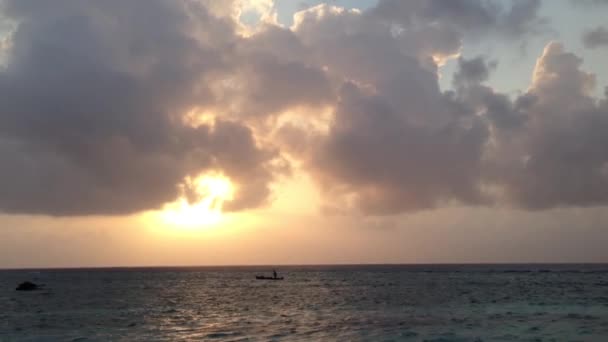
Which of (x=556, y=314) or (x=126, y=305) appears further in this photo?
(x=126, y=305)

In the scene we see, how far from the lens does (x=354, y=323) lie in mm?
49188

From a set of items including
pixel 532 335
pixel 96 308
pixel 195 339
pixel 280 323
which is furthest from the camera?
pixel 96 308

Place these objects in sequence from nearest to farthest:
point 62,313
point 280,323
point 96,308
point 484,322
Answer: point 484,322 → point 280,323 → point 62,313 → point 96,308

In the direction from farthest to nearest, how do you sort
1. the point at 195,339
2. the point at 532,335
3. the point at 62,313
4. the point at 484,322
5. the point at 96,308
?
the point at 96,308
the point at 62,313
the point at 484,322
the point at 195,339
the point at 532,335

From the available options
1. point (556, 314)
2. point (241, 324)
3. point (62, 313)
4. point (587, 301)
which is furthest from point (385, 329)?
point (62, 313)

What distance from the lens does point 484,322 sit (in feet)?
153

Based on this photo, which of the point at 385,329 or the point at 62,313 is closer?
the point at 385,329

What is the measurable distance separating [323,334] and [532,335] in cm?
1488

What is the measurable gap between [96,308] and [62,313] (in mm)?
5756

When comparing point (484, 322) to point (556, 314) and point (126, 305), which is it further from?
point (126, 305)

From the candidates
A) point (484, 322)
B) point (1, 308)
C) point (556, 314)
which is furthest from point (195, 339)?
point (1, 308)

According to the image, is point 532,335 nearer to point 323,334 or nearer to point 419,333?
point 419,333

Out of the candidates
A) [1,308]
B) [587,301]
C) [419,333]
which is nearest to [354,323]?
[419,333]

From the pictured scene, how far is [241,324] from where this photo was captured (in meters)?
50.7
